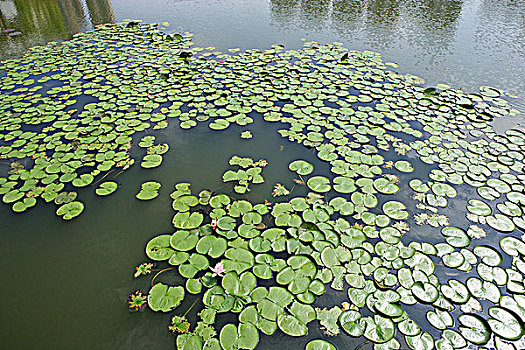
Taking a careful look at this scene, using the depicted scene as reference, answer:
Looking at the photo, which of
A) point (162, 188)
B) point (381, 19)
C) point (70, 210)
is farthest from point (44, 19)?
point (381, 19)

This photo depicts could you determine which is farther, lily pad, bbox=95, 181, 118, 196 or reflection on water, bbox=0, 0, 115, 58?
reflection on water, bbox=0, 0, 115, 58

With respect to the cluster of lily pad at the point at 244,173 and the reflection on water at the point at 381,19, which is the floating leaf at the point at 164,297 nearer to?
the cluster of lily pad at the point at 244,173

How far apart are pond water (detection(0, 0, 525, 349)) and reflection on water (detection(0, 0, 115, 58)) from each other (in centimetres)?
10

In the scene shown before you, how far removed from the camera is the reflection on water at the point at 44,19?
8031mm

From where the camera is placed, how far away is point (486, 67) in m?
6.30

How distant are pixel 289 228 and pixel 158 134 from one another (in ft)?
8.73

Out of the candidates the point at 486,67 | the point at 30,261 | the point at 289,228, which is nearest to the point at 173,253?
the point at 289,228

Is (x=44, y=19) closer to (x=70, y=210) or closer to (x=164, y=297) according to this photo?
(x=70, y=210)

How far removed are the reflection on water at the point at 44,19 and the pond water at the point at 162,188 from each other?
97 millimetres

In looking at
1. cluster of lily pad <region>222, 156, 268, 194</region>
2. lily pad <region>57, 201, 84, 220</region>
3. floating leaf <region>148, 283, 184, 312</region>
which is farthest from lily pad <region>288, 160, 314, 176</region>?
lily pad <region>57, 201, 84, 220</region>

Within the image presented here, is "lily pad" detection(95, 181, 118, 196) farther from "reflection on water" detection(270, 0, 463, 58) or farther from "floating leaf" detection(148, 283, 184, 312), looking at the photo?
"reflection on water" detection(270, 0, 463, 58)

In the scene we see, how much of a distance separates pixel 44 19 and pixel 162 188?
11.0m

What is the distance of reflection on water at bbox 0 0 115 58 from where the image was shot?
8.03m

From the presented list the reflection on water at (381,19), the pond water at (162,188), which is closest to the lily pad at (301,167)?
the pond water at (162,188)
